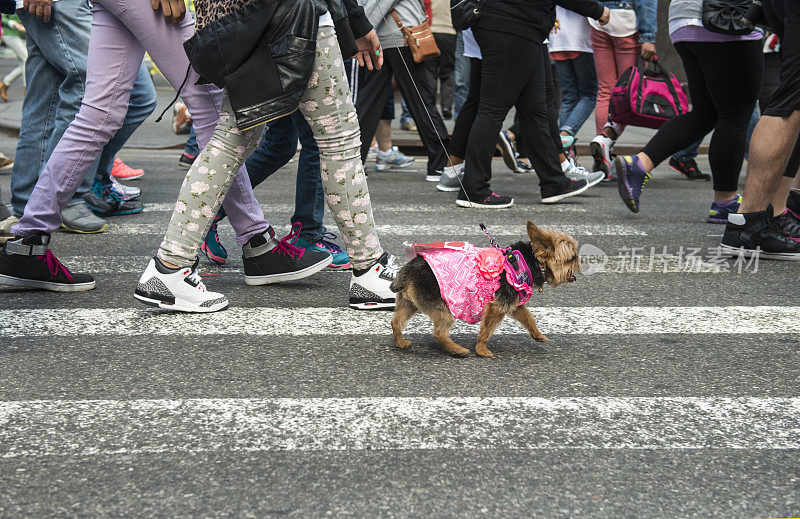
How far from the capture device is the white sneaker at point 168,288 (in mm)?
3896

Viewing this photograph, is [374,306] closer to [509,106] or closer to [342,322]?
[342,322]

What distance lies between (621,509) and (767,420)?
2.85 ft

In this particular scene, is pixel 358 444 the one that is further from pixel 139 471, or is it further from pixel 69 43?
pixel 69 43

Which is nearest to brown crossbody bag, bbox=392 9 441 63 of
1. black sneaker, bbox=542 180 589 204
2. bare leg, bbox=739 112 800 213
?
black sneaker, bbox=542 180 589 204

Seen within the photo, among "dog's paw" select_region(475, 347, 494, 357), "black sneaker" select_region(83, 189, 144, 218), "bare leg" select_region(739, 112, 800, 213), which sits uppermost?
"bare leg" select_region(739, 112, 800, 213)

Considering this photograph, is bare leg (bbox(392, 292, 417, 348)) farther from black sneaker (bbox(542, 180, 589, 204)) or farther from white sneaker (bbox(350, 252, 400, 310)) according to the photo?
black sneaker (bbox(542, 180, 589, 204))

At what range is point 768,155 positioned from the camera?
16.9ft

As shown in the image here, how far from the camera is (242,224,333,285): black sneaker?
451cm

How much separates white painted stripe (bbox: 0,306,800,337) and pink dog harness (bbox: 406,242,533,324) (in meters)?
0.53

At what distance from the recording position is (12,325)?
384 cm

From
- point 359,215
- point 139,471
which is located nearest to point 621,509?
point 139,471

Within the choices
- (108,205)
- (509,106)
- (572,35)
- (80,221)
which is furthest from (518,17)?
(80,221)

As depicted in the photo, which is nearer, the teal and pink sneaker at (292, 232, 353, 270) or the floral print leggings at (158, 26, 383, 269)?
the floral print leggings at (158, 26, 383, 269)

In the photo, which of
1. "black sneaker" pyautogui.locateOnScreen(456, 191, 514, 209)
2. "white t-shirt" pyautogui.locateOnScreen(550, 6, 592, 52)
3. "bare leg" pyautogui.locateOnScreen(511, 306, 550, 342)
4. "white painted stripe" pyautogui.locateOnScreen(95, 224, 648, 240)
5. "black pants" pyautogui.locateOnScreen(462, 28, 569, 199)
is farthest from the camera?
"white t-shirt" pyautogui.locateOnScreen(550, 6, 592, 52)
